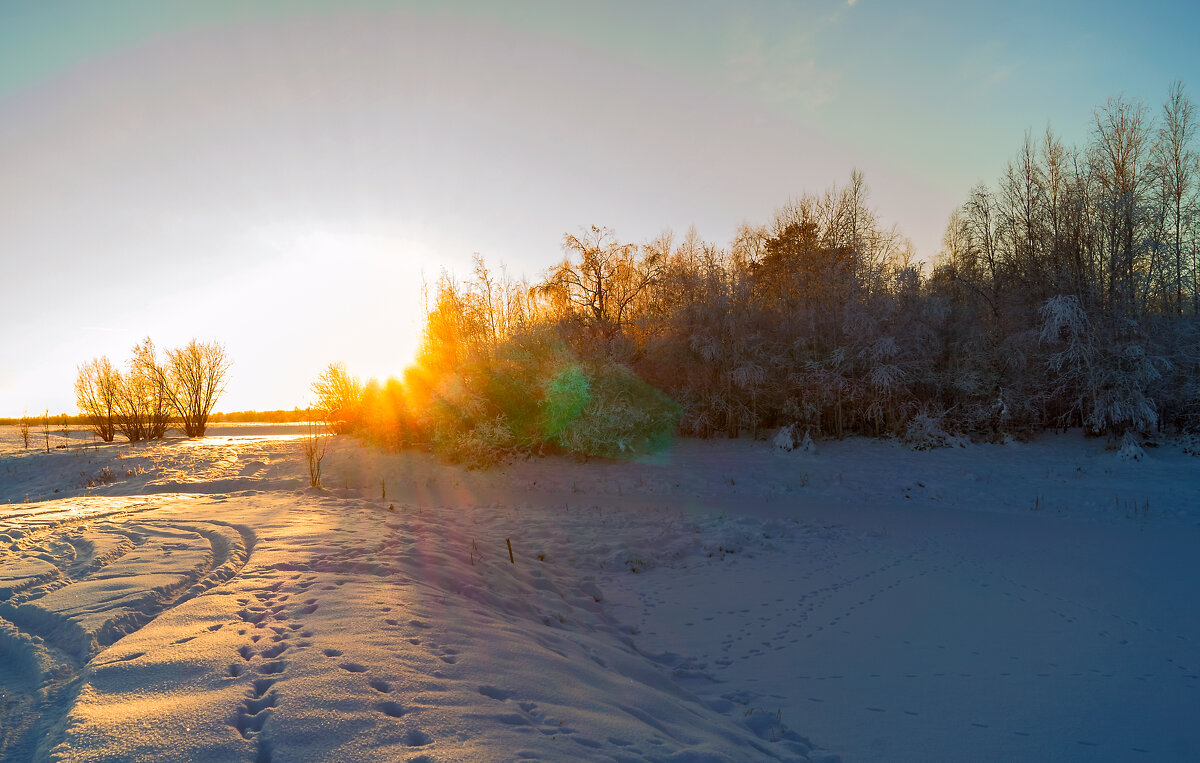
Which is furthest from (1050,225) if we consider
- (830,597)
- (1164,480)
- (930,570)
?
(830,597)

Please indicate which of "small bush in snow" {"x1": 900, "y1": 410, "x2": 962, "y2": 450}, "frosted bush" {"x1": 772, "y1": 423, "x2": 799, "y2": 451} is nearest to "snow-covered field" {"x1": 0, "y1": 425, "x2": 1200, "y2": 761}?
"small bush in snow" {"x1": 900, "y1": 410, "x2": 962, "y2": 450}

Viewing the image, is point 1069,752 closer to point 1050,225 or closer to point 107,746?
point 107,746

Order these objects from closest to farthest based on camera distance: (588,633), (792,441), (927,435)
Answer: (588,633) → (927,435) → (792,441)

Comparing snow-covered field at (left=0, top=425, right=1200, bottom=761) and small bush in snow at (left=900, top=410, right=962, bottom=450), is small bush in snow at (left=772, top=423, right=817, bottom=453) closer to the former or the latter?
small bush in snow at (left=900, top=410, right=962, bottom=450)

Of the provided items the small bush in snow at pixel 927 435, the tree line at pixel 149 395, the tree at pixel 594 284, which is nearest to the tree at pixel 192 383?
the tree line at pixel 149 395

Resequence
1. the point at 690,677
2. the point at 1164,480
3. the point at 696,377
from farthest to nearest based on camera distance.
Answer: the point at 696,377 < the point at 1164,480 < the point at 690,677

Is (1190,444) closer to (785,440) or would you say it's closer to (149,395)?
(785,440)

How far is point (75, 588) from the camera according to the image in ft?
17.7

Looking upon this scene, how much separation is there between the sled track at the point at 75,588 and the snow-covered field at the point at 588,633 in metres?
0.03

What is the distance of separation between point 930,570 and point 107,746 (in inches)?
403

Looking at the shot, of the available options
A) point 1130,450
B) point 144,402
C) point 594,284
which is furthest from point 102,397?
point 1130,450

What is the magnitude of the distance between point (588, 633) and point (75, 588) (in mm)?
5103

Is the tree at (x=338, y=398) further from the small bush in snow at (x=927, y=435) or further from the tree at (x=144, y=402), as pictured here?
A: the small bush in snow at (x=927, y=435)

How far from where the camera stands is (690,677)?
5770 millimetres
